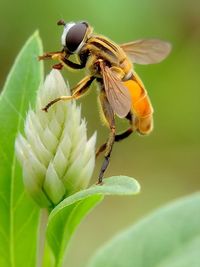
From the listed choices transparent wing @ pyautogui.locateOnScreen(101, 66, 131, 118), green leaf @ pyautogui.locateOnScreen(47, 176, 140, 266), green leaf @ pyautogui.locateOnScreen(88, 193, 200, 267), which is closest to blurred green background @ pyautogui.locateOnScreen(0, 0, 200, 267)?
transparent wing @ pyautogui.locateOnScreen(101, 66, 131, 118)

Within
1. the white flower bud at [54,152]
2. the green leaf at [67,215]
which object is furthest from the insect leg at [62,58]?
the green leaf at [67,215]

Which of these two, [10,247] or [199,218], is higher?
[10,247]

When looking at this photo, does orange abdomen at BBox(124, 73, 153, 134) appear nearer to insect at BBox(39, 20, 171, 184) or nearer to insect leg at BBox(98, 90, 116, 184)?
insect at BBox(39, 20, 171, 184)

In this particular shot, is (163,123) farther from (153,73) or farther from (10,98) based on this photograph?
(10,98)

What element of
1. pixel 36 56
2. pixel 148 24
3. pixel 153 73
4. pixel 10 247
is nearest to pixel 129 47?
pixel 36 56

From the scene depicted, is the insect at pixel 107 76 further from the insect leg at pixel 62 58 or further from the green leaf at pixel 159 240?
the green leaf at pixel 159 240

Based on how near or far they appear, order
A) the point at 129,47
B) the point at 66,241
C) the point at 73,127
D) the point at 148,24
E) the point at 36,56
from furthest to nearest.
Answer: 1. the point at 148,24
2. the point at 129,47
3. the point at 36,56
4. the point at 66,241
5. the point at 73,127
